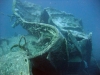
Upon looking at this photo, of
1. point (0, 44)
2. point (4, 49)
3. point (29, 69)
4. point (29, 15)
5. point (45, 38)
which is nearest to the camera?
point (29, 69)

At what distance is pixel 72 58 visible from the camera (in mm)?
7918

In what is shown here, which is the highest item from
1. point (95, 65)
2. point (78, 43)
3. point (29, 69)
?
point (78, 43)

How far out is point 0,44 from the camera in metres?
12.1

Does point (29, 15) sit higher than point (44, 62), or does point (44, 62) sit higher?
point (29, 15)

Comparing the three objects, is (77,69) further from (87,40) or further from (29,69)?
(29,69)

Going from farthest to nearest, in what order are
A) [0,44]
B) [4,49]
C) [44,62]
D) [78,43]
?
[0,44] → [4,49] → [78,43] → [44,62]

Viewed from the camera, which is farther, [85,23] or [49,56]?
[85,23]

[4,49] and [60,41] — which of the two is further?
[4,49]

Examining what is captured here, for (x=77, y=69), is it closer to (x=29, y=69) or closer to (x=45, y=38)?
(x=45, y=38)

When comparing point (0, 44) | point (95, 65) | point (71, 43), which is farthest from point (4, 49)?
point (95, 65)

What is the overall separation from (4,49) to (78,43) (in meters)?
5.66

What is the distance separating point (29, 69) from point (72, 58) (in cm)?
325

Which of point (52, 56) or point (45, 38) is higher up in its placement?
point (45, 38)

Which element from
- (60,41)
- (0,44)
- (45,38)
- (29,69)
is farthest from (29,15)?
(29,69)
